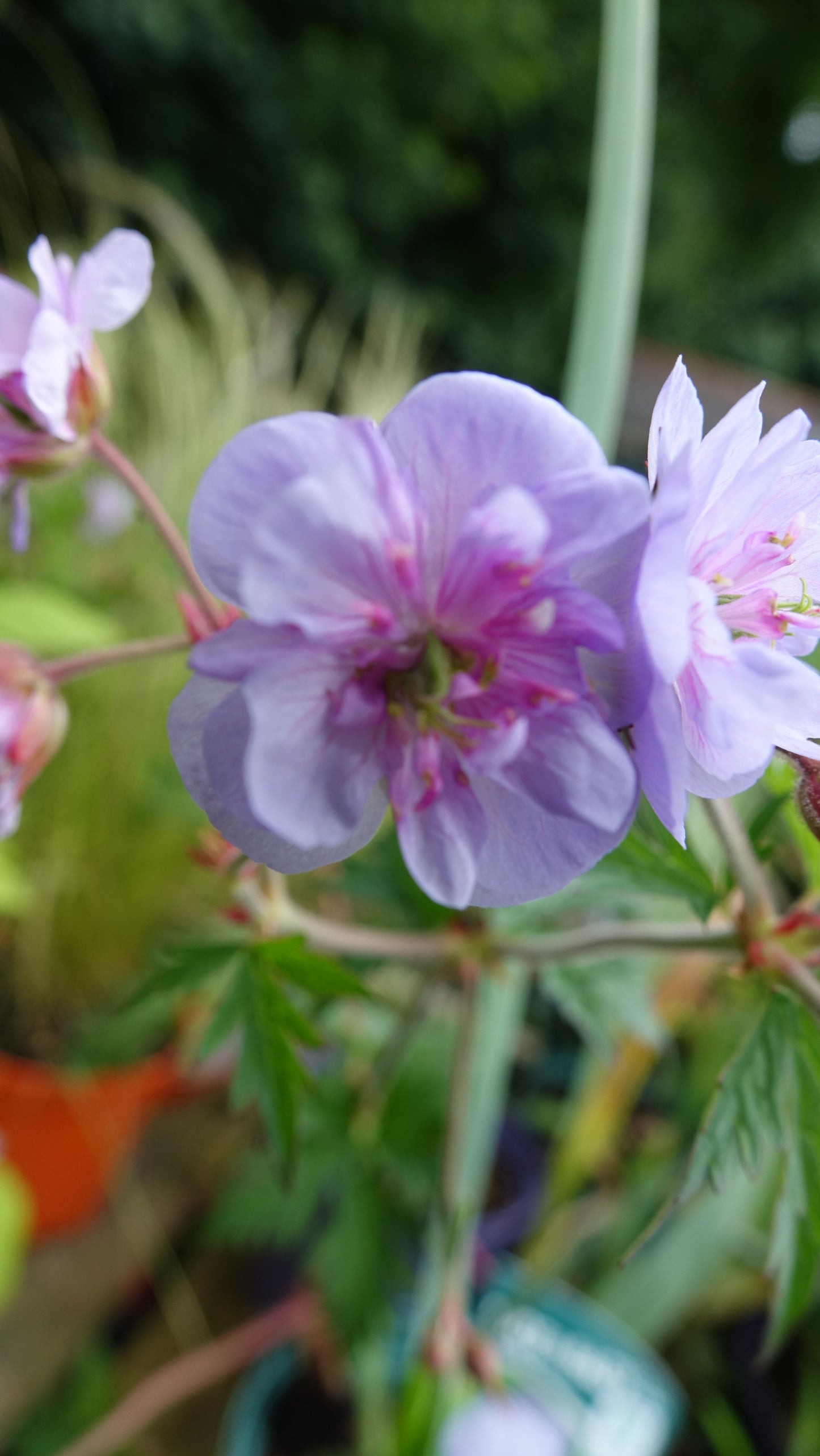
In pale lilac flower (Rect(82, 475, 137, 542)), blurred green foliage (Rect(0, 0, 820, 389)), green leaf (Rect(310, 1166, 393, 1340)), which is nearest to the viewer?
green leaf (Rect(310, 1166, 393, 1340))

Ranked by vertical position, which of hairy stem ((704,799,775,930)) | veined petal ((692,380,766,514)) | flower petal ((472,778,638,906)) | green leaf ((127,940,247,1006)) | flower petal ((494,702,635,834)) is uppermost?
veined petal ((692,380,766,514))

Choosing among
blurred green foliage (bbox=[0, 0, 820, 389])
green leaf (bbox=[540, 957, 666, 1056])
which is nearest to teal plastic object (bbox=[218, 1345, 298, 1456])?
green leaf (bbox=[540, 957, 666, 1056])

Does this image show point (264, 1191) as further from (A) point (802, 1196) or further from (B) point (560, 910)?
(A) point (802, 1196)

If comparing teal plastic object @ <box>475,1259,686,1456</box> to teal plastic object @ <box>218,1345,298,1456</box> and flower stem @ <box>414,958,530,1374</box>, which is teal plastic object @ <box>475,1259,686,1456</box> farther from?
teal plastic object @ <box>218,1345,298,1456</box>

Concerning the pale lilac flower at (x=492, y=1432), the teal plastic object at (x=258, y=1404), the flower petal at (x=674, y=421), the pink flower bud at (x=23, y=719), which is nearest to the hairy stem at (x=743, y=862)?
the flower petal at (x=674, y=421)

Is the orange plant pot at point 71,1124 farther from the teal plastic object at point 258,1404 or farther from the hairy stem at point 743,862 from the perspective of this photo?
the hairy stem at point 743,862

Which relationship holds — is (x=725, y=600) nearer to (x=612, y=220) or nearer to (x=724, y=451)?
(x=724, y=451)

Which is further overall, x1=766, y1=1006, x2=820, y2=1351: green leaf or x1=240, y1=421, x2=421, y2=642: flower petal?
x1=766, y1=1006, x2=820, y2=1351: green leaf
